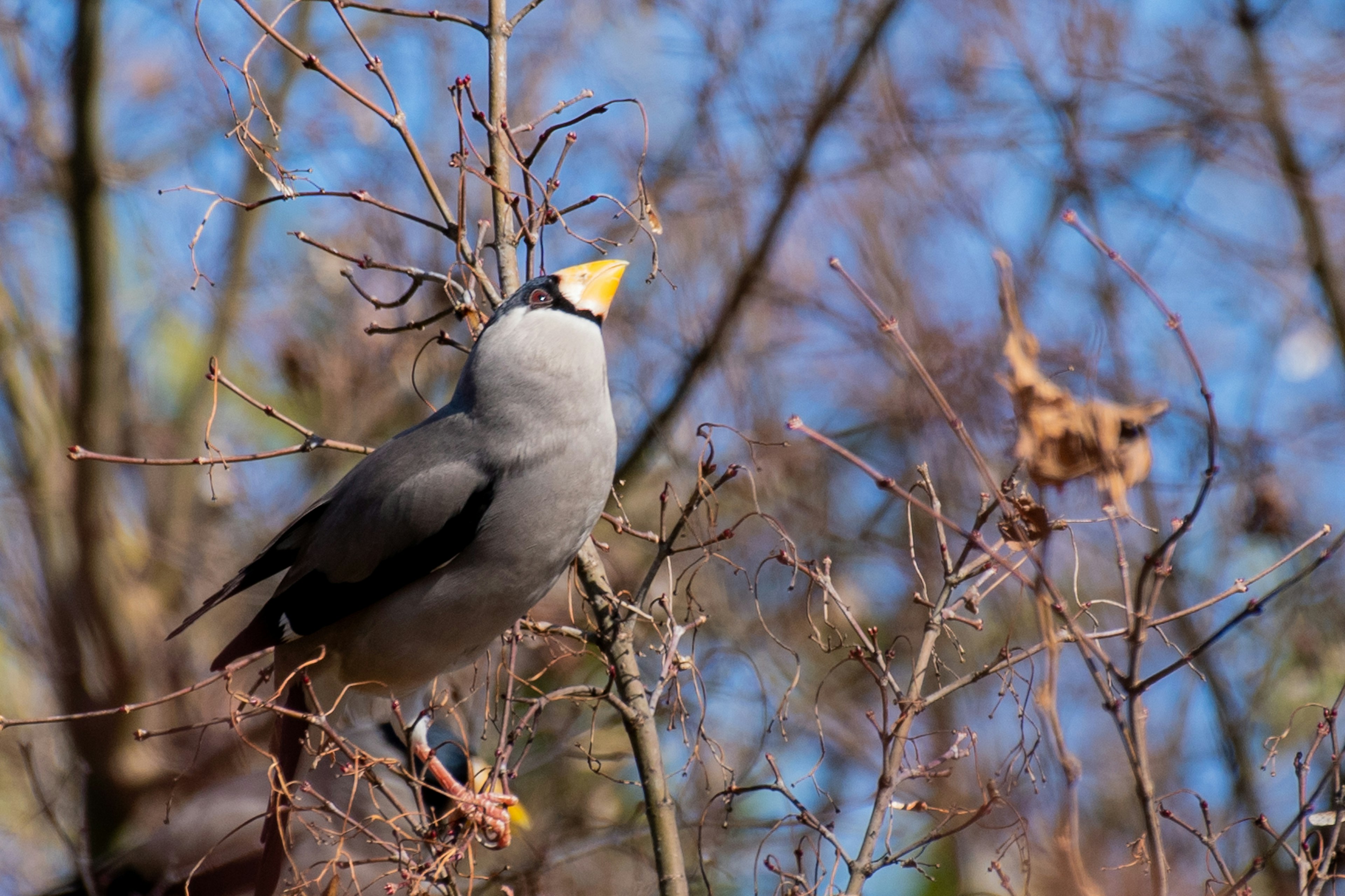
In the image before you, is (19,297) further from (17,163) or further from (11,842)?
(11,842)

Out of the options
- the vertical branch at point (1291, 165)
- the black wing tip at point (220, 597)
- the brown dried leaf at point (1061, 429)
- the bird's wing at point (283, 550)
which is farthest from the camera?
the vertical branch at point (1291, 165)

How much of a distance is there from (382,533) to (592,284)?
2.80 feet

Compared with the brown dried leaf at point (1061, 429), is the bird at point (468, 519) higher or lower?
higher

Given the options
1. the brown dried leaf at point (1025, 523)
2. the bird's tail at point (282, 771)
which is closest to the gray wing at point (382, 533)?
the bird's tail at point (282, 771)

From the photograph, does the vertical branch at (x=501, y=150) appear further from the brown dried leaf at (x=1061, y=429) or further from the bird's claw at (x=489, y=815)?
the brown dried leaf at (x=1061, y=429)

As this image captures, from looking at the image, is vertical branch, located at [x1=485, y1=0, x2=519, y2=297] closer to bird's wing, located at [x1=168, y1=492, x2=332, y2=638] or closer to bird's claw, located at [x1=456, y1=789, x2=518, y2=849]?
bird's wing, located at [x1=168, y1=492, x2=332, y2=638]

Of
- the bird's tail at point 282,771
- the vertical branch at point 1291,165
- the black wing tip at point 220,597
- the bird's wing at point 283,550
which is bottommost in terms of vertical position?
the bird's tail at point 282,771

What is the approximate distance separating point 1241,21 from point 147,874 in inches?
218

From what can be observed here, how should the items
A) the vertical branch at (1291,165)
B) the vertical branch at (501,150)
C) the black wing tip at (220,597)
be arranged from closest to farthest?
the vertical branch at (501,150)
the black wing tip at (220,597)
the vertical branch at (1291,165)

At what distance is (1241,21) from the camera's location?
5.04 meters

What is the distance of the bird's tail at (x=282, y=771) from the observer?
3174 mm

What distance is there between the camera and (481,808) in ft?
9.01

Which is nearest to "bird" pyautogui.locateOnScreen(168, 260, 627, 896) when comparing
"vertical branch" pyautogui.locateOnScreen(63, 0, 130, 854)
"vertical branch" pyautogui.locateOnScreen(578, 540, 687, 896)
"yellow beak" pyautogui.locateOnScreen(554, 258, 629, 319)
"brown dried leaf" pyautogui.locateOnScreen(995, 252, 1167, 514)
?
"yellow beak" pyautogui.locateOnScreen(554, 258, 629, 319)

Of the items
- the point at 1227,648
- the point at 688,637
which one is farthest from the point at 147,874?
the point at 1227,648
